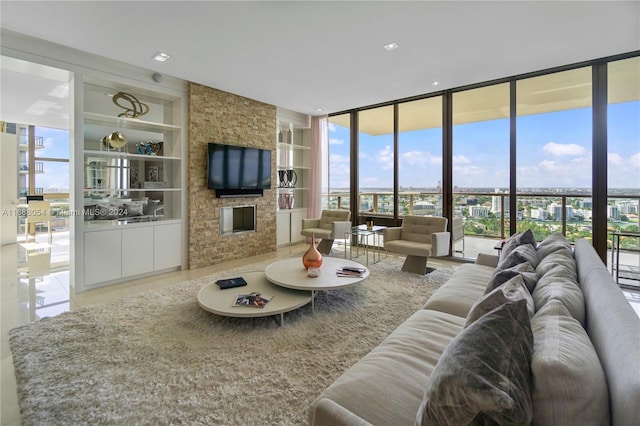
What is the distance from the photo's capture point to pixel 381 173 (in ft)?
19.3

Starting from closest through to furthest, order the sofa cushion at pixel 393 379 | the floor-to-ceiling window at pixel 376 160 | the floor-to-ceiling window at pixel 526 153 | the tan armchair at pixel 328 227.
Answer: the sofa cushion at pixel 393 379
the floor-to-ceiling window at pixel 526 153
the tan armchair at pixel 328 227
the floor-to-ceiling window at pixel 376 160

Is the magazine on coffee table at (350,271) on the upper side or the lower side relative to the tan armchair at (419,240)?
lower

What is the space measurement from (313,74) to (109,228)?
11.0ft

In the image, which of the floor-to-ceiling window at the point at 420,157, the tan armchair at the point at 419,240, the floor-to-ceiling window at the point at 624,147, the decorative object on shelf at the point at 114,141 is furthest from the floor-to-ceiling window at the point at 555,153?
the decorative object on shelf at the point at 114,141

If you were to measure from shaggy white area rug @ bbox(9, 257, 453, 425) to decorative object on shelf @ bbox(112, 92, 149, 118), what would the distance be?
258cm

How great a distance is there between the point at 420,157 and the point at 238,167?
3186 millimetres

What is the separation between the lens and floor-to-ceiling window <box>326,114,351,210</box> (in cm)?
638

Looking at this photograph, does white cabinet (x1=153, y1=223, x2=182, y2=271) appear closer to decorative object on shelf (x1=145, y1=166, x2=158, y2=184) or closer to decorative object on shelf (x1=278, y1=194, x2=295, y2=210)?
decorative object on shelf (x1=145, y1=166, x2=158, y2=184)

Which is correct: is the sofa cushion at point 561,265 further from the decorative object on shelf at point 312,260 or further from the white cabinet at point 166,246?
the white cabinet at point 166,246

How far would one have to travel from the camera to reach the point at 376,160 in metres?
5.98

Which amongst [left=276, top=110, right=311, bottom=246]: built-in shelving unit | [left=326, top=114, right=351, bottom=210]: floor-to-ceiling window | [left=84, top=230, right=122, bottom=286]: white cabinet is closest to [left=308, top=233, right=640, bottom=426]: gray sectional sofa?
[left=84, top=230, right=122, bottom=286]: white cabinet

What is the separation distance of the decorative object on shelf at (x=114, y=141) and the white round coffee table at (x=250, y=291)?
101 inches

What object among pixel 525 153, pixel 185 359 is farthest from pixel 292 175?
pixel 185 359

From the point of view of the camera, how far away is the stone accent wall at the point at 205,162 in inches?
183
